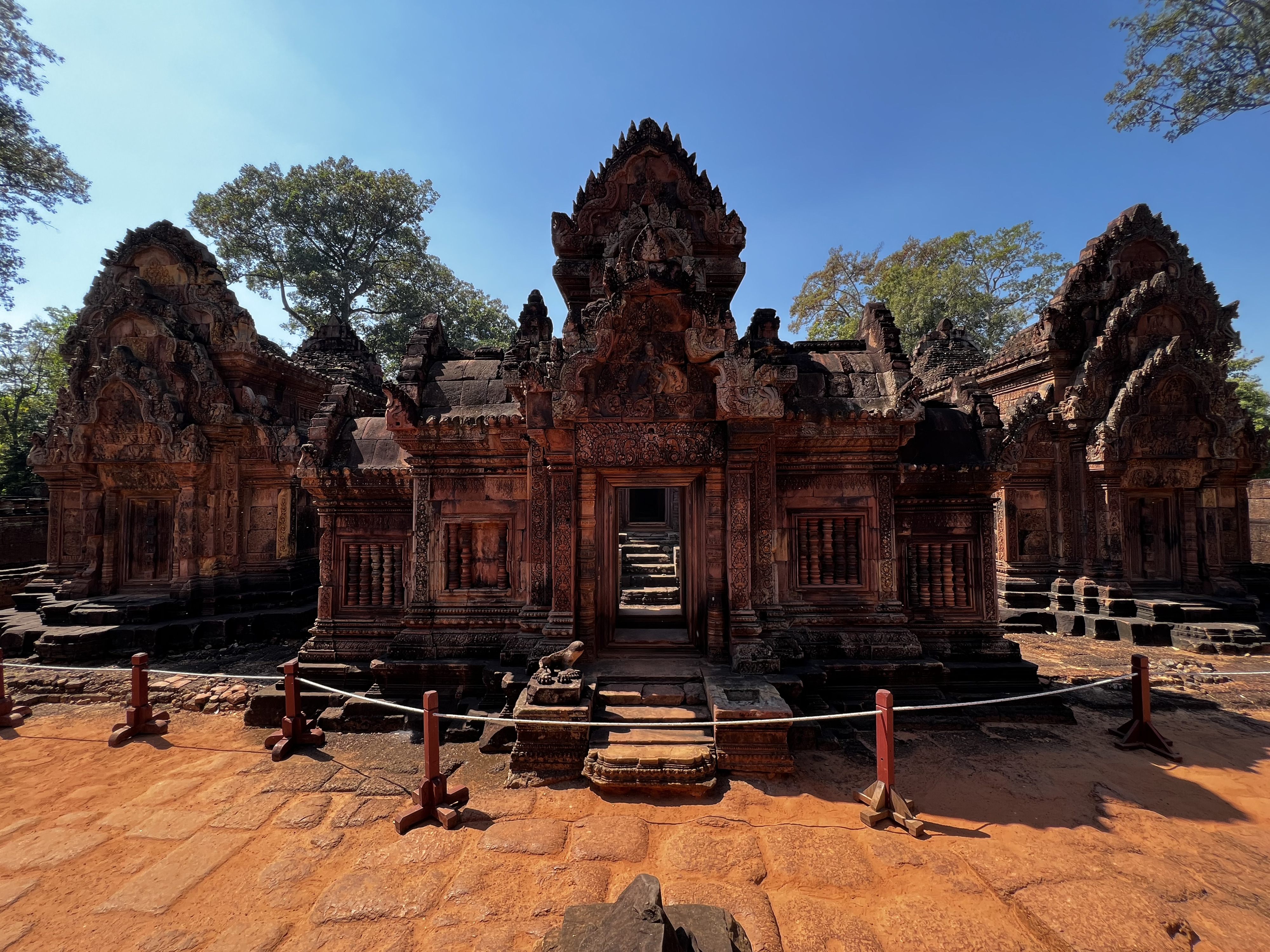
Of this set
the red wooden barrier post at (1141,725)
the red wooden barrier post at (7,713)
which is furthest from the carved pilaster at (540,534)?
the red wooden barrier post at (7,713)

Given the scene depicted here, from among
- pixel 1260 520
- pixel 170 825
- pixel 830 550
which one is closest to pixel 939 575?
pixel 830 550

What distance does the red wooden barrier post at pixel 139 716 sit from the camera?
652 cm

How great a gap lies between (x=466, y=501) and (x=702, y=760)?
4.55m

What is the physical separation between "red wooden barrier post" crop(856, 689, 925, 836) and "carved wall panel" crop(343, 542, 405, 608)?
640cm

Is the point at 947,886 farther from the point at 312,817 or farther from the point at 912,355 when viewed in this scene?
the point at 912,355

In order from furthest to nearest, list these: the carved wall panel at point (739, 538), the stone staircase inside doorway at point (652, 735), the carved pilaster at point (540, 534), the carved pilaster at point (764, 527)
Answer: the carved pilaster at point (540, 534) < the carved pilaster at point (764, 527) < the carved wall panel at point (739, 538) < the stone staircase inside doorway at point (652, 735)

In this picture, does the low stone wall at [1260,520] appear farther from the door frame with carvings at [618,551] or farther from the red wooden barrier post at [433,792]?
the red wooden barrier post at [433,792]

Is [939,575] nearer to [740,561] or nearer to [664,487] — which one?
[740,561]

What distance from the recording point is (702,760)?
504cm

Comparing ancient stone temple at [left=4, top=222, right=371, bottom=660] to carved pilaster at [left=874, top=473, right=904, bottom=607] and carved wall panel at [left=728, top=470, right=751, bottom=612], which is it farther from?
carved pilaster at [left=874, top=473, right=904, bottom=607]

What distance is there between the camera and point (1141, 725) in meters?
6.08

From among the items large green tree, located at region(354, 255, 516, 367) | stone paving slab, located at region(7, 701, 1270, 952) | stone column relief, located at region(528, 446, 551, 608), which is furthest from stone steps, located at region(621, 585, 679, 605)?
large green tree, located at region(354, 255, 516, 367)

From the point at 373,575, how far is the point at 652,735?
4.84 meters

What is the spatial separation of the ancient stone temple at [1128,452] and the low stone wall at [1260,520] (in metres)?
12.1
